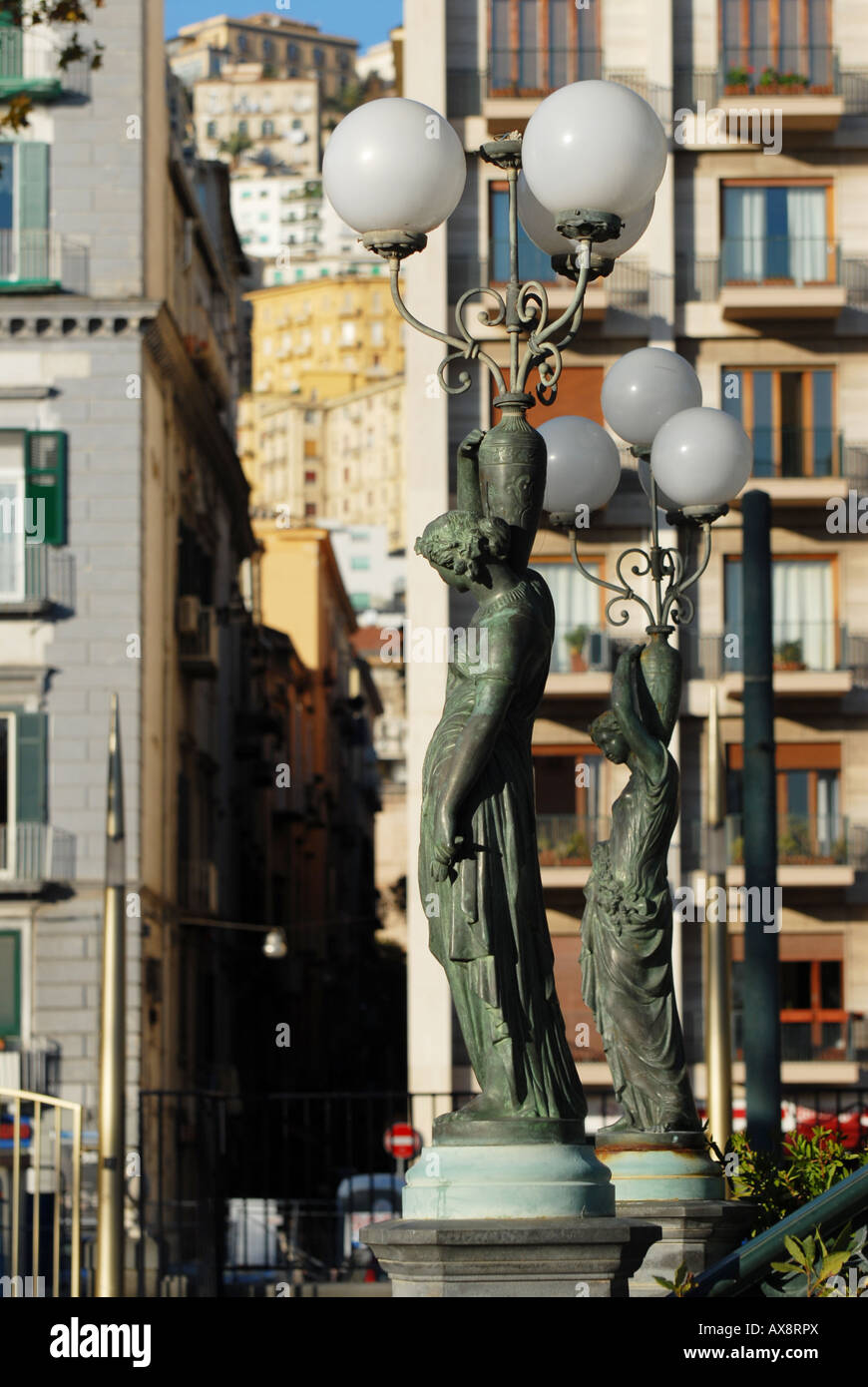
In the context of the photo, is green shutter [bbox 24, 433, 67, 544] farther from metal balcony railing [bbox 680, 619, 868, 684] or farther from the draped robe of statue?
the draped robe of statue

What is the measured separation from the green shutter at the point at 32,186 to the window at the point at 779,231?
33.3 ft

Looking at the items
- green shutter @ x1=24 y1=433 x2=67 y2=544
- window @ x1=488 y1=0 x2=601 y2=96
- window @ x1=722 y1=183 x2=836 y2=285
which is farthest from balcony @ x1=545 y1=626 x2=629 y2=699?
window @ x1=488 y1=0 x2=601 y2=96

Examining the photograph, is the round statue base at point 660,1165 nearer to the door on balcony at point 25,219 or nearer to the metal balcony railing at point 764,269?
the door on balcony at point 25,219

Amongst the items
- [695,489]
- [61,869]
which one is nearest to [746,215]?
[61,869]

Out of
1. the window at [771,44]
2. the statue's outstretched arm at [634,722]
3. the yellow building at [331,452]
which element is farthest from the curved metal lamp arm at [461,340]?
the yellow building at [331,452]

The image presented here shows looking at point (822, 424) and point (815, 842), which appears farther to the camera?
point (822, 424)

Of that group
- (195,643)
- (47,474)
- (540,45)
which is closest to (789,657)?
(195,643)

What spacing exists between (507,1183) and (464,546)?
174 cm

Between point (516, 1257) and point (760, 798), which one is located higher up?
point (760, 798)

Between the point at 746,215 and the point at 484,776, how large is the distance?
99.1 ft

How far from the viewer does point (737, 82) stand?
34906 mm

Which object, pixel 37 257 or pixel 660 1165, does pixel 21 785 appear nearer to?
pixel 37 257
